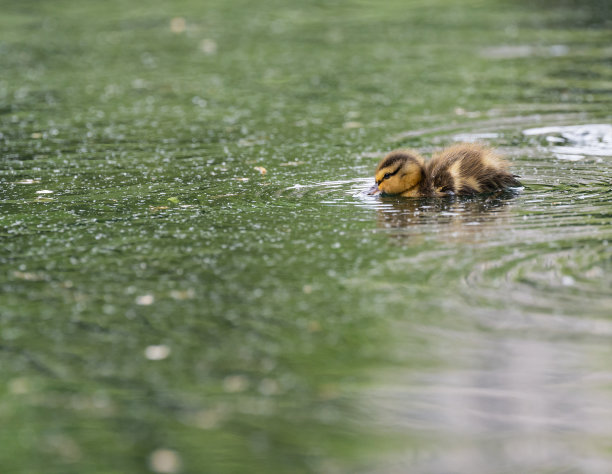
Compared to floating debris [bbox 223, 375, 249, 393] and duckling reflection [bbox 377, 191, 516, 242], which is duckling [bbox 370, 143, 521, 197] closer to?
duckling reflection [bbox 377, 191, 516, 242]

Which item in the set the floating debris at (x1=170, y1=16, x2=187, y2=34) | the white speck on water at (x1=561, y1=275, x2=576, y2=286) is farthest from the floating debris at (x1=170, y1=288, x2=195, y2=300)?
the floating debris at (x1=170, y1=16, x2=187, y2=34)

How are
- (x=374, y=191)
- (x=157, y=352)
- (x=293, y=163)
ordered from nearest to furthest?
(x=157, y=352)
(x=374, y=191)
(x=293, y=163)

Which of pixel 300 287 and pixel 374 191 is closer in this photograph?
pixel 300 287

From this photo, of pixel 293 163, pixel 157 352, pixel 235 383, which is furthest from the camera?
pixel 293 163

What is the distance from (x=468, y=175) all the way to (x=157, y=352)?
2.99 m

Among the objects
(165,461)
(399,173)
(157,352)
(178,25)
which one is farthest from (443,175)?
(178,25)

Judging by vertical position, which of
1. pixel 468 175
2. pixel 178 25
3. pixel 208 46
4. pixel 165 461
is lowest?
pixel 165 461

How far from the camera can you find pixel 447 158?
6648 mm

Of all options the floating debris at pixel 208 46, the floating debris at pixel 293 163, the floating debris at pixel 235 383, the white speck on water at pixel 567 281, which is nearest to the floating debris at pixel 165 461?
the floating debris at pixel 235 383

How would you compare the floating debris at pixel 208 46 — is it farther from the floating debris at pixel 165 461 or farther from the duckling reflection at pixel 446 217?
the floating debris at pixel 165 461

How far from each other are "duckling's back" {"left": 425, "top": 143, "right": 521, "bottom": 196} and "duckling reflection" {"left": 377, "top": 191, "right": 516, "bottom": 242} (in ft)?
0.21

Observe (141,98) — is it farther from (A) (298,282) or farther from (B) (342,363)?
(B) (342,363)

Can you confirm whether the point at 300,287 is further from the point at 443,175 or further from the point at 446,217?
the point at 443,175

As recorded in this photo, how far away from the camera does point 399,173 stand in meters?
6.46
